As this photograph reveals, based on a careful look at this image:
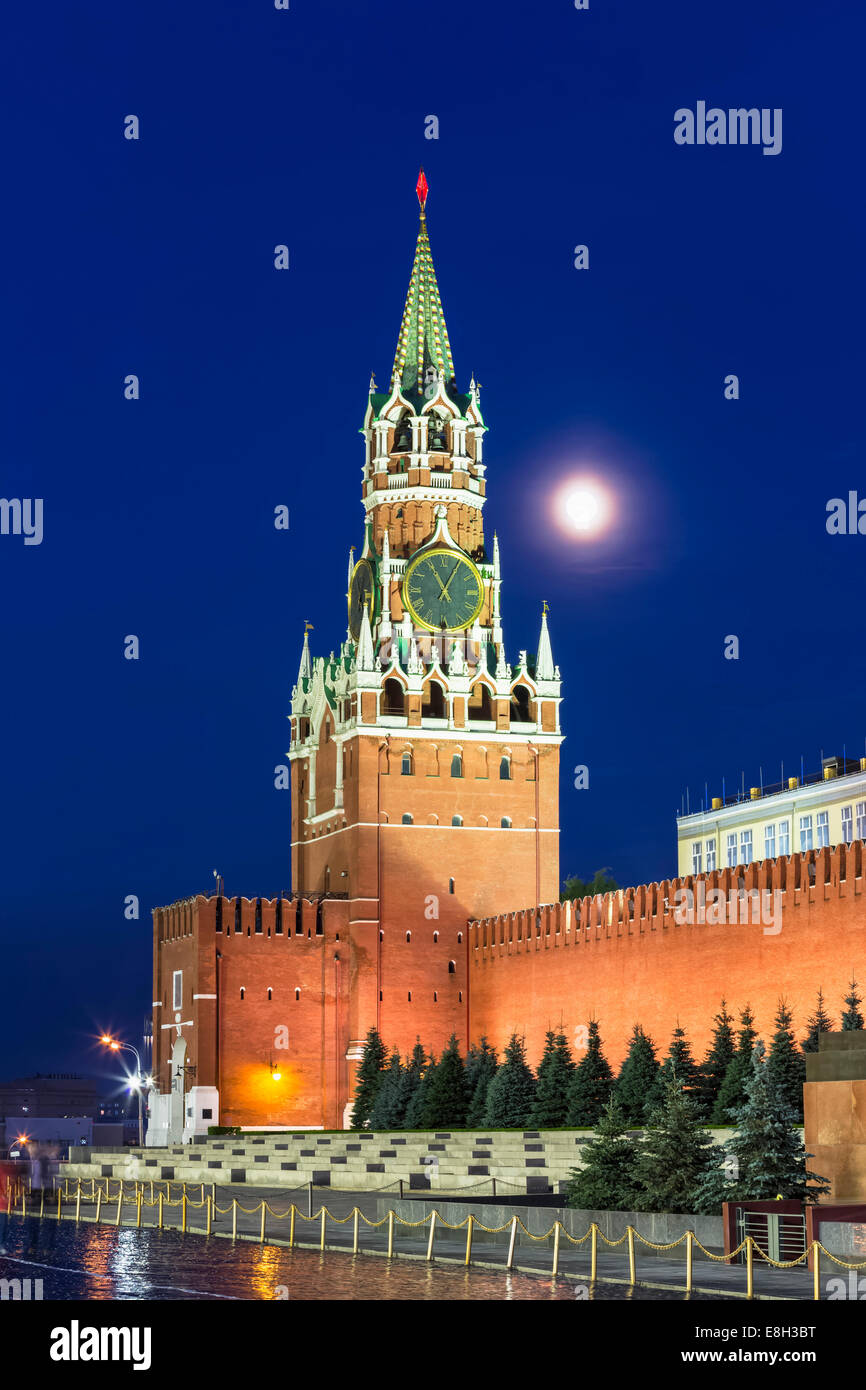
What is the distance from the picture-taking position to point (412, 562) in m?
59.2

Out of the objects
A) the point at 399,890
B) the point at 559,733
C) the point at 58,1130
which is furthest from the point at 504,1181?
the point at 58,1130

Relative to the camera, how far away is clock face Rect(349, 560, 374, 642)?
59688 millimetres

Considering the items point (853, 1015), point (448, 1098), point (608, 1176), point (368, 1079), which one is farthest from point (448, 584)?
point (608, 1176)

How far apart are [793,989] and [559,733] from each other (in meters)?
21.5

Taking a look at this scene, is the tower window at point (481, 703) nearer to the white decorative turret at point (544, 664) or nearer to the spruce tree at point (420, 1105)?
the white decorative turret at point (544, 664)

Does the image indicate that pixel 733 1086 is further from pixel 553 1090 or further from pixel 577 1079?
pixel 553 1090

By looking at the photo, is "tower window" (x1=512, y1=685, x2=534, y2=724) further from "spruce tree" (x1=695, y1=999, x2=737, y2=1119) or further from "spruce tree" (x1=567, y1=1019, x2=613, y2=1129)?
"spruce tree" (x1=695, y1=999, x2=737, y2=1119)

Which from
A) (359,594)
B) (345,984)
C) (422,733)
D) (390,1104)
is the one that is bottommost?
(390,1104)

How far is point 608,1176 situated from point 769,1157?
115 inches

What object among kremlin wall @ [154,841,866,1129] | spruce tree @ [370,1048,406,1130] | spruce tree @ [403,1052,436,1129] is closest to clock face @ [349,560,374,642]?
kremlin wall @ [154,841,866,1129]

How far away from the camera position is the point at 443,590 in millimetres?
59469

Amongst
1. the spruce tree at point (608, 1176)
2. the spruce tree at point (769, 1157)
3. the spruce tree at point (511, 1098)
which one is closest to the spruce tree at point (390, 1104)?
the spruce tree at point (511, 1098)

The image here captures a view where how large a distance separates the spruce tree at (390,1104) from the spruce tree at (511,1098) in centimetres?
427
